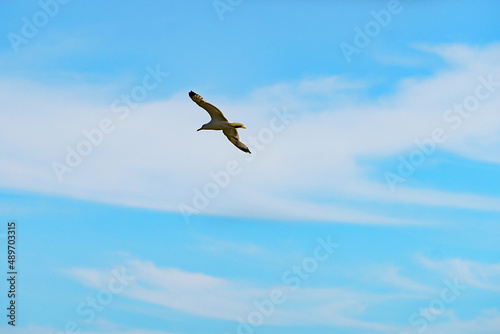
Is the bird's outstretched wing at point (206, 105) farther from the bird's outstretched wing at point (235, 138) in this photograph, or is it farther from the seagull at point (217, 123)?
the bird's outstretched wing at point (235, 138)

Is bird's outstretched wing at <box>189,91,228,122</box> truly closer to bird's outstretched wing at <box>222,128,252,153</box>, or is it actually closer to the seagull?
the seagull

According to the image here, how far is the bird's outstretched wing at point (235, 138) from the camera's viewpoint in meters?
33.1

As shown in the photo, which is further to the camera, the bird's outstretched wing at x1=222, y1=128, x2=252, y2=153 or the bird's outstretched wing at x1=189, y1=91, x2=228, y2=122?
the bird's outstretched wing at x1=222, y1=128, x2=252, y2=153

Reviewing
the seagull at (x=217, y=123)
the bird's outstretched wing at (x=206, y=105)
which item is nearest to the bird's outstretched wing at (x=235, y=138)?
the seagull at (x=217, y=123)

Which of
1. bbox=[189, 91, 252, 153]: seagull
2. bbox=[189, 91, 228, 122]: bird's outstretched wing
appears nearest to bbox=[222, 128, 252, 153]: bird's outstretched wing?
bbox=[189, 91, 252, 153]: seagull

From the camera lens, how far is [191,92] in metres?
31.2

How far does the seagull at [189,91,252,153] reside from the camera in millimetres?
31266

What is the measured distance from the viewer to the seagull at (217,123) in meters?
31.3

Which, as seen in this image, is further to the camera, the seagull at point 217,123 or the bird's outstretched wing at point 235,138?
the bird's outstretched wing at point 235,138

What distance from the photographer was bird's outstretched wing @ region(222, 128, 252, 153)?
109 ft

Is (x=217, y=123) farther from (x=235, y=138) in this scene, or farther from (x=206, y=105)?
(x=235, y=138)

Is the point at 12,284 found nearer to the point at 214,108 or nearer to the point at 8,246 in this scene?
the point at 8,246

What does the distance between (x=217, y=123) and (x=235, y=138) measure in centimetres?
177

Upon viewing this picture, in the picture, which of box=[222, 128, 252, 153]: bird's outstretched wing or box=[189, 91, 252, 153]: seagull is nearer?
box=[189, 91, 252, 153]: seagull
